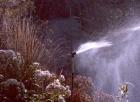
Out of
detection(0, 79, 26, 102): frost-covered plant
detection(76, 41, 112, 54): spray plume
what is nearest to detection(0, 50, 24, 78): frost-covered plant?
detection(0, 79, 26, 102): frost-covered plant

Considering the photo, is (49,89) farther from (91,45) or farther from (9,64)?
(91,45)

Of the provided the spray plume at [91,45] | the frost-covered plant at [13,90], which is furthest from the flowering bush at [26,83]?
the spray plume at [91,45]

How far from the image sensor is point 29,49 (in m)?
6.82

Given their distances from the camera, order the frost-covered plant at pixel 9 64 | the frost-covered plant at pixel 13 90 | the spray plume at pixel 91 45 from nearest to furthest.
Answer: the frost-covered plant at pixel 13 90 → the frost-covered plant at pixel 9 64 → the spray plume at pixel 91 45

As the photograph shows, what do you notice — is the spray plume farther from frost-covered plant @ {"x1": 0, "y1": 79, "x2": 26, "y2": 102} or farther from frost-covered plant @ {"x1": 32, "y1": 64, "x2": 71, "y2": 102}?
frost-covered plant @ {"x1": 0, "y1": 79, "x2": 26, "y2": 102}

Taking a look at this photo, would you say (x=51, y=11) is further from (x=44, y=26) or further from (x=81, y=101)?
(x=81, y=101)

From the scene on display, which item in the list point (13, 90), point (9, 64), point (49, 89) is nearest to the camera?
point (13, 90)

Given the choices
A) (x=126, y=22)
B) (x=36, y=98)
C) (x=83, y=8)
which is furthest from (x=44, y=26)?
(x=36, y=98)

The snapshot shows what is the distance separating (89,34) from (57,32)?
4.99 feet

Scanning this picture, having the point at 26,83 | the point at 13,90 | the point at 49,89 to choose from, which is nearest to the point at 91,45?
the point at 26,83

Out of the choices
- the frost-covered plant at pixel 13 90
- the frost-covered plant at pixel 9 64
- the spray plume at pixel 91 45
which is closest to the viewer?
the frost-covered plant at pixel 13 90

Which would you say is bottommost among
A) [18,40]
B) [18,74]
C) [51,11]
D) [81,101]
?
[81,101]

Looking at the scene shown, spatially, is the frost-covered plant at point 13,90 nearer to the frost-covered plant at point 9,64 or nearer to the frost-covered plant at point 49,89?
the frost-covered plant at point 49,89

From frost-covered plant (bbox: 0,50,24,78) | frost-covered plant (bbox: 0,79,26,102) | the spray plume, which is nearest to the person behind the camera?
frost-covered plant (bbox: 0,79,26,102)
